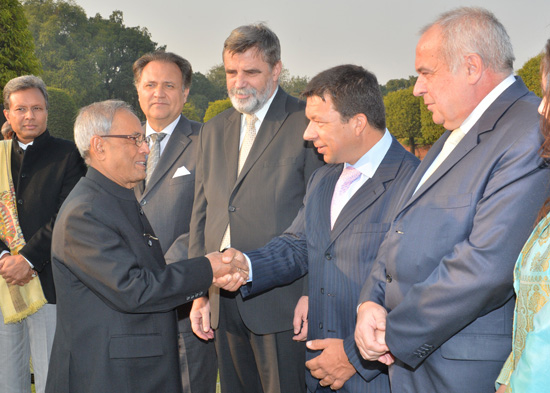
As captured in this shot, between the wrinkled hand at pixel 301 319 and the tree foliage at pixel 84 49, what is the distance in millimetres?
43371

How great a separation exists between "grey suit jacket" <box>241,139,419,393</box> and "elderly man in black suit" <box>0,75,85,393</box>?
7.90 ft

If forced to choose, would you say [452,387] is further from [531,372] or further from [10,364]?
[10,364]

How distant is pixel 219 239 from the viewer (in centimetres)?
359

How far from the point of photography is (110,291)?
2.59 meters

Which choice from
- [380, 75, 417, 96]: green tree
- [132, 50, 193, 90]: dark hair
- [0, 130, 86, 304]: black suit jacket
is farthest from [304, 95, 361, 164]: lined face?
[380, 75, 417, 96]: green tree

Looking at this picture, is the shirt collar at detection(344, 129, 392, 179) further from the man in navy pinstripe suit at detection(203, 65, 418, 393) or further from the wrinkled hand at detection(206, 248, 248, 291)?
the wrinkled hand at detection(206, 248, 248, 291)

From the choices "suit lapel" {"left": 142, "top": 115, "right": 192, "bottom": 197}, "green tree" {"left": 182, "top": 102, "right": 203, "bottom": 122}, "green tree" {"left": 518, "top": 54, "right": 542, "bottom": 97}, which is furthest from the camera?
"green tree" {"left": 182, "top": 102, "right": 203, "bottom": 122}

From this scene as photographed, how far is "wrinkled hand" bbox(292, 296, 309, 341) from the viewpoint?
3.25 m

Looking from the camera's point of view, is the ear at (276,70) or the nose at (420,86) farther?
the ear at (276,70)

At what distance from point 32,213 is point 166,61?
1587 mm

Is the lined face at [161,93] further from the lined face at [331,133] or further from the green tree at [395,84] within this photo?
the green tree at [395,84]

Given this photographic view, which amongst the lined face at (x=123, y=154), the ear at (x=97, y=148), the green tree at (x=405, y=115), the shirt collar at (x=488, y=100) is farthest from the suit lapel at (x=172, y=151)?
the green tree at (x=405, y=115)

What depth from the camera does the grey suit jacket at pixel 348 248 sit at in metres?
2.75

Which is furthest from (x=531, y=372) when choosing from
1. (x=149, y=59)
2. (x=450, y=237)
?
(x=149, y=59)
